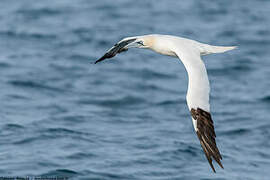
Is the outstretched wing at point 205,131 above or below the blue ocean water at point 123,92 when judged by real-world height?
below

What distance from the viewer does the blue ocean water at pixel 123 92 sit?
12164 mm

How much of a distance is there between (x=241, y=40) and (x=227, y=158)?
26.1 ft

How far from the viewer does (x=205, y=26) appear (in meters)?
20.9

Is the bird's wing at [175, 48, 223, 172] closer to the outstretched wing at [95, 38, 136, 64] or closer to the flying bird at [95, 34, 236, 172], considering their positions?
the flying bird at [95, 34, 236, 172]

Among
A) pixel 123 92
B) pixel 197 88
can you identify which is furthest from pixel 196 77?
pixel 123 92

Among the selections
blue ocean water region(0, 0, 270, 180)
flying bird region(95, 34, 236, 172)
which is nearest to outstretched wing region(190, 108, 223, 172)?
flying bird region(95, 34, 236, 172)

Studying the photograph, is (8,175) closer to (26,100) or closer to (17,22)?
(26,100)

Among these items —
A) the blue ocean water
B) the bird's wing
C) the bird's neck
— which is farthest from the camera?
the blue ocean water

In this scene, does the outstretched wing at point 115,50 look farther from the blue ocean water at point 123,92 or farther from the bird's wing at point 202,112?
the blue ocean water at point 123,92

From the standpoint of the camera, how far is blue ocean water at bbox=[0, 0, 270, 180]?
12.2 metres

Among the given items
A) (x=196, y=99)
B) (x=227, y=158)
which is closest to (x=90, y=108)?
(x=227, y=158)

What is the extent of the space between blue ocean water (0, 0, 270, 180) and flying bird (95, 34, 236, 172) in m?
2.12

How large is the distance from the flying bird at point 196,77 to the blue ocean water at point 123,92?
6.96ft

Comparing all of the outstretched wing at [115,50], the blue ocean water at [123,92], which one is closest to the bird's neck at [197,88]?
the outstretched wing at [115,50]
